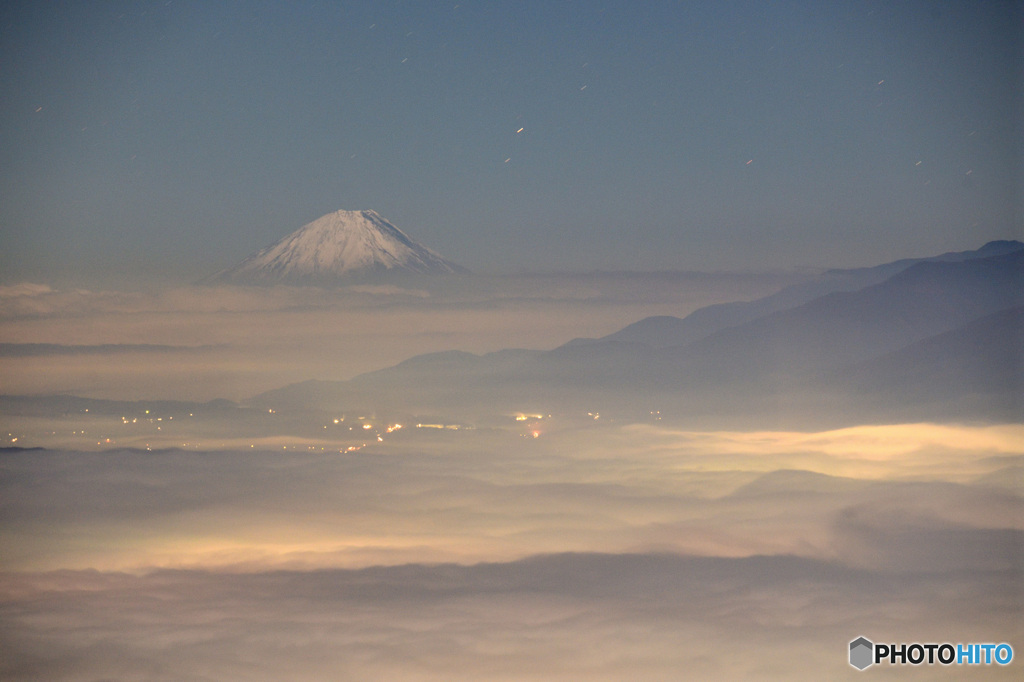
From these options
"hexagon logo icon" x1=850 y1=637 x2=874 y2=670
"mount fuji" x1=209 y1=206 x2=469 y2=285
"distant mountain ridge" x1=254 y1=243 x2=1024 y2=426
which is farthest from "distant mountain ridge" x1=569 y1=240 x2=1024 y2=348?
"hexagon logo icon" x1=850 y1=637 x2=874 y2=670

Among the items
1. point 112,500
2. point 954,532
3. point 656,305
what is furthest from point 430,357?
point 954,532

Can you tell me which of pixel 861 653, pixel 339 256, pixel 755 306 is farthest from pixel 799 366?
pixel 339 256

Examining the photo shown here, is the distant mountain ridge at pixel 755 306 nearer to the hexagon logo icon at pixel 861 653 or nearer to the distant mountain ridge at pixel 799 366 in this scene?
the distant mountain ridge at pixel 799 366
